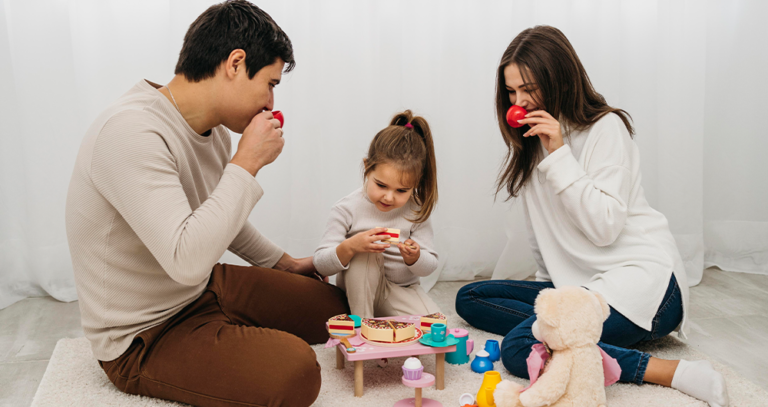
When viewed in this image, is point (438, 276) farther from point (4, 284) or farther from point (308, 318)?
point (4, 284)

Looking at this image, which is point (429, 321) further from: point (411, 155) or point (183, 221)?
point (183, 221)

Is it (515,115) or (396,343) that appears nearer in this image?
(396,343)

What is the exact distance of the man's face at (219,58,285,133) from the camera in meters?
1.18

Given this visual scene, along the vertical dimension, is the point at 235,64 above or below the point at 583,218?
above

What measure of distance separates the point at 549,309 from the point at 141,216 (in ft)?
2.44

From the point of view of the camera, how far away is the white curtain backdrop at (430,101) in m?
1.94

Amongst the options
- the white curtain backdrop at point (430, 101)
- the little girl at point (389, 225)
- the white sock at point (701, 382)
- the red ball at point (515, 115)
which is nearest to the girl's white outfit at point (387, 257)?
the little girl at point (389, 225)

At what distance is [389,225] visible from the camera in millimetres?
1632

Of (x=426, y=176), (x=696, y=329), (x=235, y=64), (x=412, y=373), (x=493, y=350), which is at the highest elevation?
(x=235, y=64)

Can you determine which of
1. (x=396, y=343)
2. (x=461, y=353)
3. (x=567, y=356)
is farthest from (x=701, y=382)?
(x=396, y=343)

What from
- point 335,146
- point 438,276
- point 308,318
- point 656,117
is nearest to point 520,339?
point 308,318

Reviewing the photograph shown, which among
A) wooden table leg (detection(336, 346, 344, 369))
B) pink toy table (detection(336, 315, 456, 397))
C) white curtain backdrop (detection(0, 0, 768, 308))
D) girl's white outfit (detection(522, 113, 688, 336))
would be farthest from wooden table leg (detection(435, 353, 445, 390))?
white curtain backdrop (detection(0, 0, 768, 308))

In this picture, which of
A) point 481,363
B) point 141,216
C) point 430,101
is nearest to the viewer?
point 141,216

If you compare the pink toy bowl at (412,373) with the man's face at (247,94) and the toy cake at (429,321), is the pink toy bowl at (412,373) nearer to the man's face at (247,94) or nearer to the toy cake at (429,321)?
the toy cake at (429,321)
